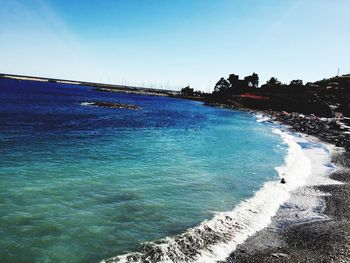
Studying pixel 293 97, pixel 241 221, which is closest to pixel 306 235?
pixel 241 221

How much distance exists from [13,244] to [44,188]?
6.24 meters

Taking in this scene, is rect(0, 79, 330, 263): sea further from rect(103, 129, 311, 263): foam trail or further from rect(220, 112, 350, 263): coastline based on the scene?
rect(220, 112, 350, 263): coastline

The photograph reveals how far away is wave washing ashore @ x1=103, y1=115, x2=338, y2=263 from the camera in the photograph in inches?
500

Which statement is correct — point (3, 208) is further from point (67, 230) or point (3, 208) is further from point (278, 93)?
point (278, 93)

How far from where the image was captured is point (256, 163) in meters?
30.3

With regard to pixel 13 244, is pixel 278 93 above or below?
above

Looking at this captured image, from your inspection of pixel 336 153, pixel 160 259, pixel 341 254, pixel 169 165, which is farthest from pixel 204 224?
pixel 336 153

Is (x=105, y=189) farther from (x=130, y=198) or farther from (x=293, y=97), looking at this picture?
(x=293, y=97)

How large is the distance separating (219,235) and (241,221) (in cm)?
222

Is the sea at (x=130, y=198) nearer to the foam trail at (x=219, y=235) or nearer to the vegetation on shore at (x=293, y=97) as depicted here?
the foam trail at (x=219, y=235)

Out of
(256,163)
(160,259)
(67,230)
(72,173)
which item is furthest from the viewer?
(256,163)

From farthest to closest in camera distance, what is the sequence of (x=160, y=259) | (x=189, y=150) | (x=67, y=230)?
1. (x=189, y=150)
2. (x=67, y=230)
3. (x=160, y=259)

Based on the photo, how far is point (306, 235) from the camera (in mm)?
15023

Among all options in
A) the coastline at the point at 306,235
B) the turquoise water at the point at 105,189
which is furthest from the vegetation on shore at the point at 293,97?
the coastline at the point at 306,235
